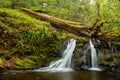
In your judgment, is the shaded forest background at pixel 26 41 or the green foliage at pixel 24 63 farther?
the shaded forest background at pixel 26 41

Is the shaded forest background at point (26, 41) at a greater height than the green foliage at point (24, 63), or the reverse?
the shaded forest background at point (26, 41)

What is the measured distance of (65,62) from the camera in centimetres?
1300

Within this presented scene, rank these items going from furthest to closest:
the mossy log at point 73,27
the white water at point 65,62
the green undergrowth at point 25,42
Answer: the mossy log at point 73,27 < the white water at point 65,62 < the green undergrowth at point 25,42

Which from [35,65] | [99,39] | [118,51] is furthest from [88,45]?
[35,65]

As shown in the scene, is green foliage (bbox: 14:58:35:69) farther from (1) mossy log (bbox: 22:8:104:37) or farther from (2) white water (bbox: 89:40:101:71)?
(1) mossy log (bbox: 22:8:104:37)

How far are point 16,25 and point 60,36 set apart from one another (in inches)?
127

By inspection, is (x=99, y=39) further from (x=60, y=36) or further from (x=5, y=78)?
(x=5, y=78)

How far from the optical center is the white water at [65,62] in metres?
12.0

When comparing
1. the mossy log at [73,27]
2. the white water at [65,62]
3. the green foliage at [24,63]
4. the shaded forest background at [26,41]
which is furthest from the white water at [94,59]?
the green foliage at [24,63]

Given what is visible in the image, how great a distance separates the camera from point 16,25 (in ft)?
42.5

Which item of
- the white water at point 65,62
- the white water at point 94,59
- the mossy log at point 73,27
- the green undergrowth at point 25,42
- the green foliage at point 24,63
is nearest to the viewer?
the green foliage at point 24,63

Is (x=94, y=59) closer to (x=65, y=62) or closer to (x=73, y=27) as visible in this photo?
(x=65, y=62)

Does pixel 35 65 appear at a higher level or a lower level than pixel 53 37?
lower

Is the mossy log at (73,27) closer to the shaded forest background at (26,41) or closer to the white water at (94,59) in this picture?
the shaded forest background at (26,41)
